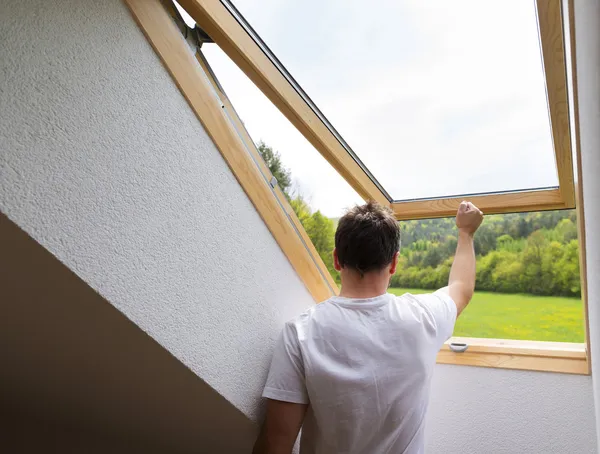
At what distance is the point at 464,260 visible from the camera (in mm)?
1873

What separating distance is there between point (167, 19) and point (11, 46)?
48 centimetres

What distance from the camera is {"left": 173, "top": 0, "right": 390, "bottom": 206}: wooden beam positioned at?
138cm

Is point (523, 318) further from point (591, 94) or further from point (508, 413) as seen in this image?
point (591, 94)

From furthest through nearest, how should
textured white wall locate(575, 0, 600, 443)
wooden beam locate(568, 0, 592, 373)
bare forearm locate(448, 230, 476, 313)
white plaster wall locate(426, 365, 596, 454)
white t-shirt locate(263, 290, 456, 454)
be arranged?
white plaster wall locate(426, 365, 596, 454) → bare forearm locate(448, 230, 476, 313) → white t-shirt locate(263, 290, 456, 454) → wooden beam locate(568, 0, 592, 373) → textured white wall locate(575, 0, 600, 443)

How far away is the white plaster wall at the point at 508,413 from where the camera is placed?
192 cm

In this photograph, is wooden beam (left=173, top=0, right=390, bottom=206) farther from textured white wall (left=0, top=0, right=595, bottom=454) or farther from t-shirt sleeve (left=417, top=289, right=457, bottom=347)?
t-shirt sleeve (left=417, top=289, right=457, bottom=347)

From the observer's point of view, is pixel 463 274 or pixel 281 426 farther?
pixel 463 274

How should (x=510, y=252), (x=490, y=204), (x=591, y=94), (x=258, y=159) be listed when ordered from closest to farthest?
(x=591, y=94)
(x=258, y=159)
(x=490, y=204)
(x=510, y=252)

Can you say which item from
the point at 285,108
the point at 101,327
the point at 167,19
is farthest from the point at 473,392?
the point at 167,19

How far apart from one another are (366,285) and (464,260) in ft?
1.54

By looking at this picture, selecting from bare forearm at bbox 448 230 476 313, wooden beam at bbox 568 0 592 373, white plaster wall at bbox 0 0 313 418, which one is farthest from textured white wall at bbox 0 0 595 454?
wooden beam at bbox 568 0 592 373

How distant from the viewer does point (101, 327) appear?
118 cm

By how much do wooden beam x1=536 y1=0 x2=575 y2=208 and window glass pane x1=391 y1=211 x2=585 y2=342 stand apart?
23 cm

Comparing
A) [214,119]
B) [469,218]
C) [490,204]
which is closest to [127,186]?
[214,119]
